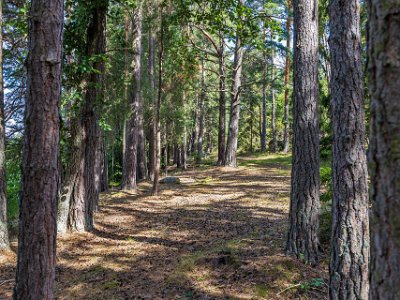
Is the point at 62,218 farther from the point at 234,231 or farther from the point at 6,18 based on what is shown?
the point at 6,18

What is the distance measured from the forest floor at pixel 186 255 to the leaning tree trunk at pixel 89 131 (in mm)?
497

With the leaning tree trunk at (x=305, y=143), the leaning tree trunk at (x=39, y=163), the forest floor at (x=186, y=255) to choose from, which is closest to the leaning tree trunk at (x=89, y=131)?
the forest floor at (x=186, y=255)

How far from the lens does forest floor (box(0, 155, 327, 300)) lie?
543cm

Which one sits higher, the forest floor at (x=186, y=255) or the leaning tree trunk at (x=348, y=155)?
the leaning tree trunk at (x=348, y=155)

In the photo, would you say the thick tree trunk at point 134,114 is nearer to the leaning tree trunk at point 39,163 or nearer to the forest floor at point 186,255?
the forest floor at point 186,255

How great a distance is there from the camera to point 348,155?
4512 mm

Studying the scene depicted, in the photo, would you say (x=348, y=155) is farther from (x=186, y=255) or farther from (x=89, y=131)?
→ (x=89, y=131)

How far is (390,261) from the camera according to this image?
1397 mm

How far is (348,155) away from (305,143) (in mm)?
1435

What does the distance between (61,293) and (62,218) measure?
2804 millimetres

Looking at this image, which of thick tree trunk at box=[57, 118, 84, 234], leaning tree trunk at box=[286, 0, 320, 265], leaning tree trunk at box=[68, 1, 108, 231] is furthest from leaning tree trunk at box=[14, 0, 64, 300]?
thick tree trunk at box=[57, 118, 84, 234]

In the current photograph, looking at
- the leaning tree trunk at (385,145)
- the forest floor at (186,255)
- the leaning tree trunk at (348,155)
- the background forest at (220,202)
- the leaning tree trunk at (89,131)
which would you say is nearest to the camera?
the leaning tree trunk at (385,145)

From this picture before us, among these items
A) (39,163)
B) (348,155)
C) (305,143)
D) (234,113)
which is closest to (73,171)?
(39,163)

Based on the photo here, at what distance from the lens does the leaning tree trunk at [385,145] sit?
1.37 metres
